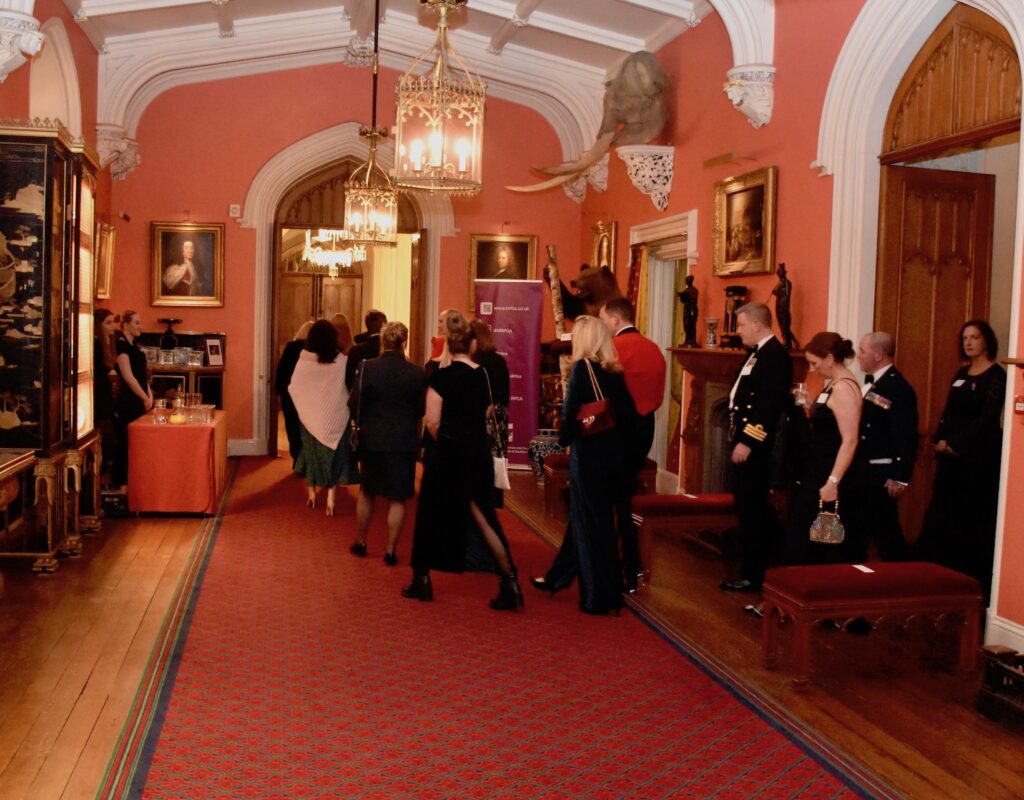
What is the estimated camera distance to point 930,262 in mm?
6867

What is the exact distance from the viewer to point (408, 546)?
299 inches

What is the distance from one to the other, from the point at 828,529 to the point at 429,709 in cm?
221

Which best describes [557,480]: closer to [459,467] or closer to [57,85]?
[459,467]

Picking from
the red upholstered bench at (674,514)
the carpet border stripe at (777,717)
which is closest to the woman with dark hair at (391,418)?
the red upholstered bench at (674,514)

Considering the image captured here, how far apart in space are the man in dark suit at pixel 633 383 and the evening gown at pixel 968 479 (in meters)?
1.88

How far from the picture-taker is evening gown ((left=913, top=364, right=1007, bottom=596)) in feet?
20.6

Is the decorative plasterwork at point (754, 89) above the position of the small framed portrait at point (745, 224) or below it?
above

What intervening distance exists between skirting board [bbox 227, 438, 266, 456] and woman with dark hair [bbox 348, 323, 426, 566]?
6.01m

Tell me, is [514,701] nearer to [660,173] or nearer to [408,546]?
[408,546]

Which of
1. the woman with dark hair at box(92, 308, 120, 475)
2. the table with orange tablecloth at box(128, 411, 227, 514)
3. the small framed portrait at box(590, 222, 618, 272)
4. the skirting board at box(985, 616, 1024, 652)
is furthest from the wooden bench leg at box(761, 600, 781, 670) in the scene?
the small framed portrait at box(590, 222, 618, 272)

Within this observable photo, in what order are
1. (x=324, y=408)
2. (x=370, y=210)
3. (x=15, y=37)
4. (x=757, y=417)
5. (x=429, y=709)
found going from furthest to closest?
(x=370, y=210) < (x=324, y=408) < (x=15, y=37) < (x=757, y=417) < (x=429, y=709)

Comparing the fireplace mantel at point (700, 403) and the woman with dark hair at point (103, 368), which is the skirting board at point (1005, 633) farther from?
the woman with dark hair at point (103, 368)

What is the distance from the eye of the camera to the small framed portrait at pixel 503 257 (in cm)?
1298

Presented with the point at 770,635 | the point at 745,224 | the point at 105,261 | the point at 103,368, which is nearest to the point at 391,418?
the point at 103,368
